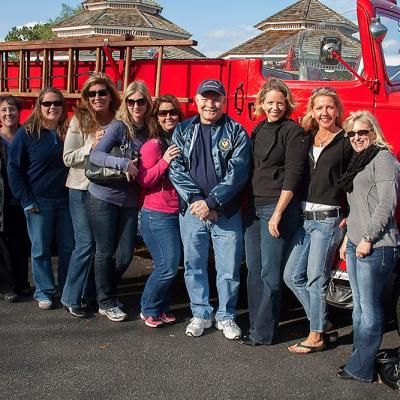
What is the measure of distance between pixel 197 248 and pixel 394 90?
6.04 feet

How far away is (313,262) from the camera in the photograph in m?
4.09

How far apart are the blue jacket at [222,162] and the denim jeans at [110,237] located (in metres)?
0.52

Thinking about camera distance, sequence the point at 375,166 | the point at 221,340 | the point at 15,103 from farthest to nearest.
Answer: the point at 15,103 → the point at 221,340 → the point at 375,166

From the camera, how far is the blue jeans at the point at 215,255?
4.39m

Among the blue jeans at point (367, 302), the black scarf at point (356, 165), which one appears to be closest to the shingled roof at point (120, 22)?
the black scarf at point (356, 165)

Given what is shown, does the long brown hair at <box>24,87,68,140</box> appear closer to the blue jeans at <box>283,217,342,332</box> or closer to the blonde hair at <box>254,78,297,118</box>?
the blonde hair at <box>254,78,297,118</box>

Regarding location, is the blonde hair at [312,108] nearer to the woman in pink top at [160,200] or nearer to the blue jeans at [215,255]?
the blue jeans at [215,255]

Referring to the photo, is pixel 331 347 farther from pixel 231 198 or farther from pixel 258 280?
pixel 231 198

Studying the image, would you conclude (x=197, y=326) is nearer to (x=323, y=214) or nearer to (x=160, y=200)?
(x=160, y=200)

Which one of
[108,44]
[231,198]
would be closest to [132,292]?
[231,198]

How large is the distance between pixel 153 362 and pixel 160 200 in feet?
3.74

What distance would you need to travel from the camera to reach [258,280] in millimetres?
A: 4363

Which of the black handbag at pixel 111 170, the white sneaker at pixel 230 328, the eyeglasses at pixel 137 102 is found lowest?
the white sneaker at pixel 230 328

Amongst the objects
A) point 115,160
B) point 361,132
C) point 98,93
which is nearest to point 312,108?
point 361,132
